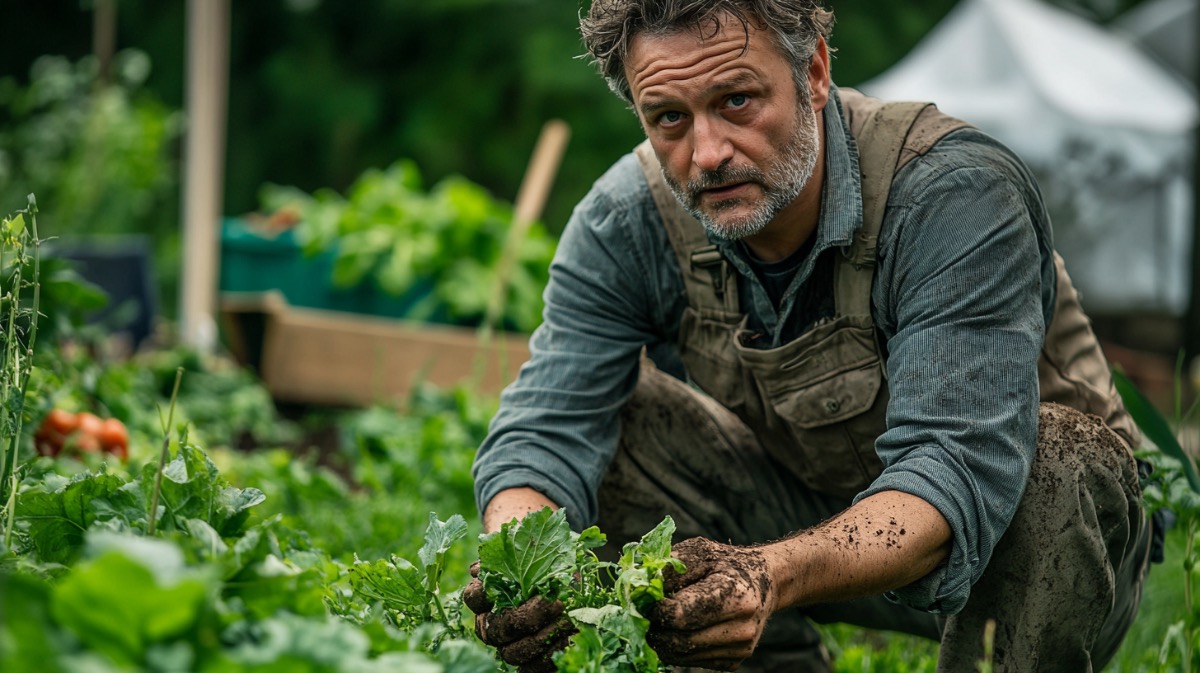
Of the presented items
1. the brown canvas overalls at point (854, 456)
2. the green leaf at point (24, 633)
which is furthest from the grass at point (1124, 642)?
the green leaf at point (24, 633)

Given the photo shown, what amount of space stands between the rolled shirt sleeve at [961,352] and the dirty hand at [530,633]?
1.75 feet

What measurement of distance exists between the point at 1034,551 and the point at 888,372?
0.37 m

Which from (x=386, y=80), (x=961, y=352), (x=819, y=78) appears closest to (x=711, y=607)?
(x=961, y=352)

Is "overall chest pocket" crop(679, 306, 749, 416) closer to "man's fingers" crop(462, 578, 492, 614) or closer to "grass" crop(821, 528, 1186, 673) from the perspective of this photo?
"grass" crop(821, 528, 1186, 673)

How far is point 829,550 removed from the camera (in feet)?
5.97

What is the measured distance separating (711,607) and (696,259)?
3.00 feet

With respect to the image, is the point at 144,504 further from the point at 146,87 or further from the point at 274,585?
the point at 146,87

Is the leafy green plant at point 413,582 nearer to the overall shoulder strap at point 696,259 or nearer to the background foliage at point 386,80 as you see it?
the overall shoulder strap at point 696,259

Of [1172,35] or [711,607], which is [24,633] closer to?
[711,607]

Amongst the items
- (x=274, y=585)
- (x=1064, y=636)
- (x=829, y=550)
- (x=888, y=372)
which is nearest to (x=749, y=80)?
(x=888, y=372)

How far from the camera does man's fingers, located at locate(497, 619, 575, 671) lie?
1766 millimetres

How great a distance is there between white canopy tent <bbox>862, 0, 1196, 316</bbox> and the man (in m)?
5.77

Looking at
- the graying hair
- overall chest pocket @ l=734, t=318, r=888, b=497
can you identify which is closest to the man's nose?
the graying hair

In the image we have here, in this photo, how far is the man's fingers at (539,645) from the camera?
1766 millimetres
